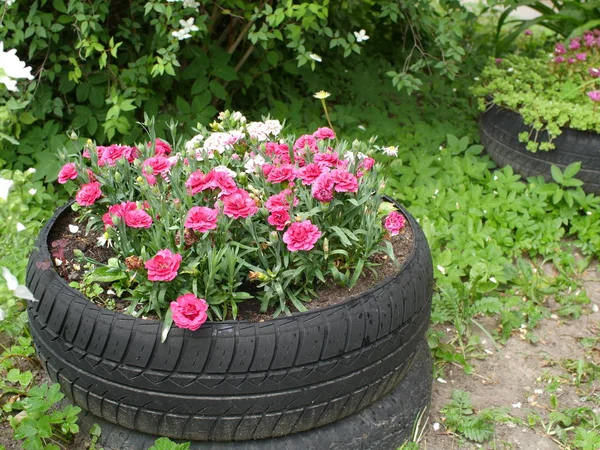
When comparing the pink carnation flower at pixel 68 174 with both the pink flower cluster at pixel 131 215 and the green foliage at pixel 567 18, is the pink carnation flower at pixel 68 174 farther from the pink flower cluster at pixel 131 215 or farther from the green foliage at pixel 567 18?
the green foliage at pixel 567 18

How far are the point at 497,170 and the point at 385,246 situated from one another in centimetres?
201

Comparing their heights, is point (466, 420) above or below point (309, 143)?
below

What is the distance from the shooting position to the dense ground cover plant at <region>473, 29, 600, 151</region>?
3.88 m

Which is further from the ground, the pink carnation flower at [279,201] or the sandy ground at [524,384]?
the pink carnation flower at [279,201]

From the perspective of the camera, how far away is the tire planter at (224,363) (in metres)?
2.01

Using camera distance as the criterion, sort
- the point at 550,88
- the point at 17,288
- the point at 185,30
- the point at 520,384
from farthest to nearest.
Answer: the point at 550,88 → the point at 185,30 → the point at 520,384 → the point at 17,288

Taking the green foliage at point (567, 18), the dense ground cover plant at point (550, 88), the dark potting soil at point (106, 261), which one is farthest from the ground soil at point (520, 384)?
the green foliage at point (567, 18)

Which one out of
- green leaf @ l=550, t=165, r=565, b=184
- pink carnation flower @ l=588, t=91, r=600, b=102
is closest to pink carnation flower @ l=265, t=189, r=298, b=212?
green leaf @ l=550, t=165, r=565, b=184

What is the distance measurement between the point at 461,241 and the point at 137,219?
6.46 feet

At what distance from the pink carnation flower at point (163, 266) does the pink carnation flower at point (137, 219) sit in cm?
14

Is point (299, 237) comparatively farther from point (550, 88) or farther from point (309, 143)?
point (550, 88)

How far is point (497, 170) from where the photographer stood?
4.17m

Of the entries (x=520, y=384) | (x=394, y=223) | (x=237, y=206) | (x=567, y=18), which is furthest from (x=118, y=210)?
(x=567, y=18)

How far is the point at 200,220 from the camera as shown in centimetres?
200
